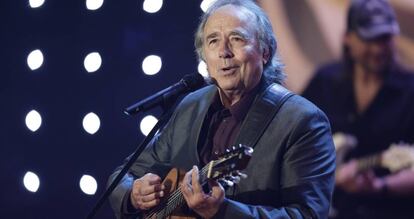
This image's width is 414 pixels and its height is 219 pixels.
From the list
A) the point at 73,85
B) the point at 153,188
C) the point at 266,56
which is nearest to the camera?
the point at 153,188

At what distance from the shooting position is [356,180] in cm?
270

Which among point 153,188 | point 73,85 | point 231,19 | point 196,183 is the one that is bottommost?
point 196,183

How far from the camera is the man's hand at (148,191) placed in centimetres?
226

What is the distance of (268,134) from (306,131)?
122 mm

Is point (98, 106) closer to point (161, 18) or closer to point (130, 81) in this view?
point (130, 81)

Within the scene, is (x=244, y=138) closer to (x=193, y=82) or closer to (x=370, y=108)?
(x=193, y=82)

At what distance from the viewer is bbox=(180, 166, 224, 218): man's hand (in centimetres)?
192

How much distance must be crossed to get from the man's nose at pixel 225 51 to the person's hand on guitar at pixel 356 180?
78 cm

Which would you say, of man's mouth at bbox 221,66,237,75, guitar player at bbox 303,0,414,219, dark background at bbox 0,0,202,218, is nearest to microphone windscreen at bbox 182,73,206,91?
man's mouth at bbox 221,66,237,75

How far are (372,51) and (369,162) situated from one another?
44 cm

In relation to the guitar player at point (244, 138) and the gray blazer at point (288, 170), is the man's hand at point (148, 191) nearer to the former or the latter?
the guitar player at point (244, 138)

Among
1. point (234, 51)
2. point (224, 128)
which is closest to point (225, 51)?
point (234, 51)

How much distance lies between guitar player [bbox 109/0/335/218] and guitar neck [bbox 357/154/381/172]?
1.74 feet

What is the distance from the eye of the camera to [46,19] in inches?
146
